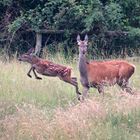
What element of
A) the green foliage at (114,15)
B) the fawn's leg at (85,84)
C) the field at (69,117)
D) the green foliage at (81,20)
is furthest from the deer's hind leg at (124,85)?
the green foliage at (114,15)

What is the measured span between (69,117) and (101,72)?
307cm

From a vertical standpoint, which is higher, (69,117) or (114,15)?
(69,117)

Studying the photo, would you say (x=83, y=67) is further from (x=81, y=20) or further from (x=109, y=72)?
(x=81, y=20)

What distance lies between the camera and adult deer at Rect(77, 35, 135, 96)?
11680 mm

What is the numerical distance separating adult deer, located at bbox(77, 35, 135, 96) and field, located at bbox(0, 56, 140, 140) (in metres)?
0.45

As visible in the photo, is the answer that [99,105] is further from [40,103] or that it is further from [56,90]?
[56,90]

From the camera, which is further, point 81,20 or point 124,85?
point 81,20

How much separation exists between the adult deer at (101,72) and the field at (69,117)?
1.48 feet

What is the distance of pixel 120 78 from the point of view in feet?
38.9

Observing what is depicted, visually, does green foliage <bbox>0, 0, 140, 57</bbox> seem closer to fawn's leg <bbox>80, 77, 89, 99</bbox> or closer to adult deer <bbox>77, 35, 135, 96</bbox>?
adult deer <bbox>77, 35, 135, 96</bbox>

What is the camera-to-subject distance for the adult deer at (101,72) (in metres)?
11.7

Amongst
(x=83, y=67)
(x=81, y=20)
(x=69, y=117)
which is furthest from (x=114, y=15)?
(x=69, y=117)

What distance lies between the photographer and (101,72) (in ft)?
38.9

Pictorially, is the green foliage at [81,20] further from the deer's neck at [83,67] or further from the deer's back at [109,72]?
the deer's neck at [83,67]
